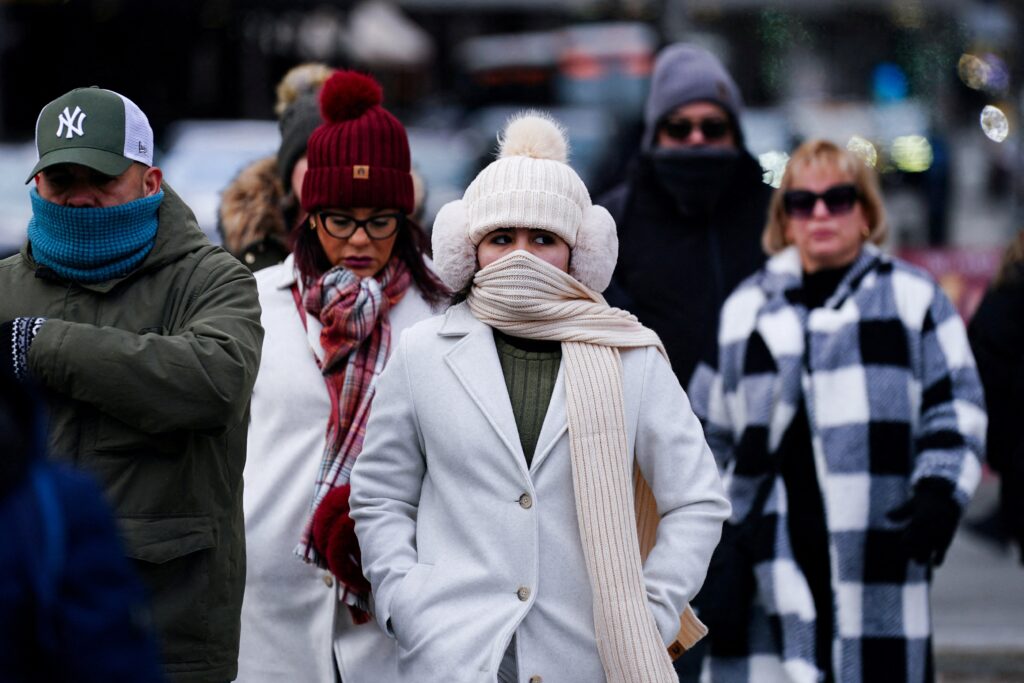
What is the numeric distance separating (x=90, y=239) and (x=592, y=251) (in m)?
1.10

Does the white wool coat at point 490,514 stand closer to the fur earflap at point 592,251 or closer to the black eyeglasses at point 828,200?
the fur earflap at point 592,251

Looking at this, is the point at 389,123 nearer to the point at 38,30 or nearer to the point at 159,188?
the point at 159,188

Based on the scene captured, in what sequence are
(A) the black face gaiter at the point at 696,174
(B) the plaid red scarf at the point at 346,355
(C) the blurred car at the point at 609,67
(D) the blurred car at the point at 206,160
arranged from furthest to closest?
(C) the blurred car at the point at 609,67 < (D) the blurred car at the point at 206,160 < (A) the black face gaiter at the point at 696,174 < (B) the plaid red scarf at the point at 346,355

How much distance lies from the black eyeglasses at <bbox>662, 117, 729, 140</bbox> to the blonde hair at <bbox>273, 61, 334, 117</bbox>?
122cm

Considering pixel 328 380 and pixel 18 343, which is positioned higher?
pixel 18 343

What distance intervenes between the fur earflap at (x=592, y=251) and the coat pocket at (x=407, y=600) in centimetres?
75

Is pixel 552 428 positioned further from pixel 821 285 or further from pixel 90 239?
pixel 821 285

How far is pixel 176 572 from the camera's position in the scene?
386 centimetres

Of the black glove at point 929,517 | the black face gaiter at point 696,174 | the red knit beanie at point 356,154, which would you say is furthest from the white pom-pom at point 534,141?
the black face gaiter at point 696,174

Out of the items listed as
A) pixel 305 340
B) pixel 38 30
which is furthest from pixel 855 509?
pixel 38 30

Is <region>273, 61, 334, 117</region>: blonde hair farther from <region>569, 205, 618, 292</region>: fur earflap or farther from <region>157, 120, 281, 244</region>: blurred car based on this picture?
<region>157, 120, 281, 244</region>: blurred car

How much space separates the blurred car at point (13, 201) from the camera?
610 inches

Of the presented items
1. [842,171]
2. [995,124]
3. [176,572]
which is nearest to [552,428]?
[176,572]

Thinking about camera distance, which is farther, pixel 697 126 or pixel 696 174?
pixel 697 126
